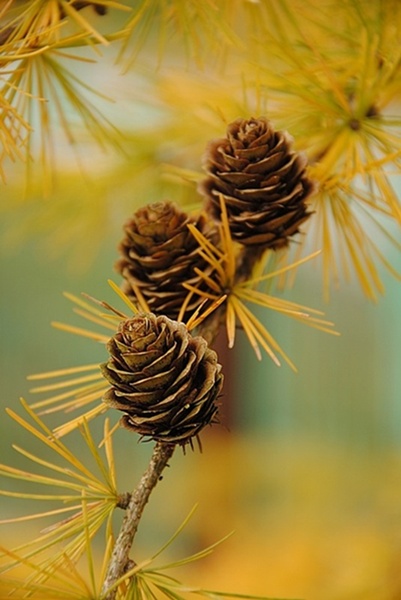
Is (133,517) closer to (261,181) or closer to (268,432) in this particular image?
(261,181)

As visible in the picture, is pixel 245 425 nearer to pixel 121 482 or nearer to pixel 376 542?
pixel 121 482

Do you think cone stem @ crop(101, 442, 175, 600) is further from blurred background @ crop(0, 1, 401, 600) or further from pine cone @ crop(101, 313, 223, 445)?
blurred background @ crop(0, 1, 401, 600)

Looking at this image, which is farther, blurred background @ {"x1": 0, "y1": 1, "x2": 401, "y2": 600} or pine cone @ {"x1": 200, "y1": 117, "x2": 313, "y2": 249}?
blurred background @ {"x1": 0, "y1": 1, "x2": 401, "y2": 600}

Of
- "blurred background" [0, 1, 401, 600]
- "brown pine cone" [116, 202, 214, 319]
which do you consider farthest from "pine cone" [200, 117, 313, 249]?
"blurred background" [0, 1, 401, 600]

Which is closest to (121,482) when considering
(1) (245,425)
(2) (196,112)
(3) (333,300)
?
(1) (245,425)

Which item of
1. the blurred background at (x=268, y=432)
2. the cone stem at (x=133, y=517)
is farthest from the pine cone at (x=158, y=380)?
the blurred background at (x=268, y=432)

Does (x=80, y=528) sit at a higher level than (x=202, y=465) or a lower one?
higher
